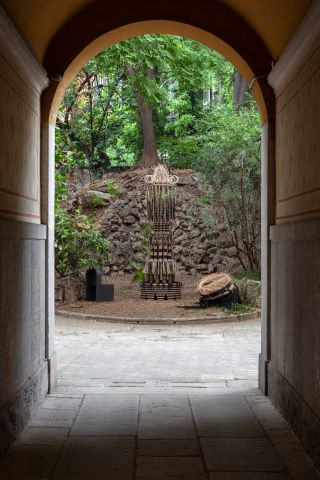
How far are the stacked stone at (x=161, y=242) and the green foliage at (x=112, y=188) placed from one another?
423 cm

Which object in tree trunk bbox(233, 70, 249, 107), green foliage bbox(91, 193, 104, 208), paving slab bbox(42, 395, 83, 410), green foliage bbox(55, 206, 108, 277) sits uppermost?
Answer: tree trunk bbox(233, 70, 249, 107)

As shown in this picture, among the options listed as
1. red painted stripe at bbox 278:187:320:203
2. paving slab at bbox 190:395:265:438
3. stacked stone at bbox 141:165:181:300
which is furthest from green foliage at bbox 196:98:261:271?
paving slab at bbox 190:395:265:438

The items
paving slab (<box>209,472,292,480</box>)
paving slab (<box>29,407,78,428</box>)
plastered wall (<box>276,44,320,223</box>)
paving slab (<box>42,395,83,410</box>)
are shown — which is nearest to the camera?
paving slab (<box>209,472,292,480</box>)

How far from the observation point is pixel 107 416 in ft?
17.6

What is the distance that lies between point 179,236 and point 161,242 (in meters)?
4.53

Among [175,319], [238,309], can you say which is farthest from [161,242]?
[175,319]

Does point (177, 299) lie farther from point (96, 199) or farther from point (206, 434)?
point (206, 434)

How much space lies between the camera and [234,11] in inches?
250

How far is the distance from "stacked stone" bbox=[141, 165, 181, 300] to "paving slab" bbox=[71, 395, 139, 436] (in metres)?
9.88

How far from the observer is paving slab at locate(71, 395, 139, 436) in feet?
16.3

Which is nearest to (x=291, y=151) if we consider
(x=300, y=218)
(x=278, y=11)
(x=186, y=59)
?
(x=300, y=218)

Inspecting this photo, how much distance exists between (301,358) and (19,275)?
7.20 feet

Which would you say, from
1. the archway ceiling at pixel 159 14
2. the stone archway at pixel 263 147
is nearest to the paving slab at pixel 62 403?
the stone archway at pixel 263 147

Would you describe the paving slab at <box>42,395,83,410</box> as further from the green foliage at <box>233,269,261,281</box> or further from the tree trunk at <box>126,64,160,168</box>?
the tree trunk at <box>126,64,160,168</box>
